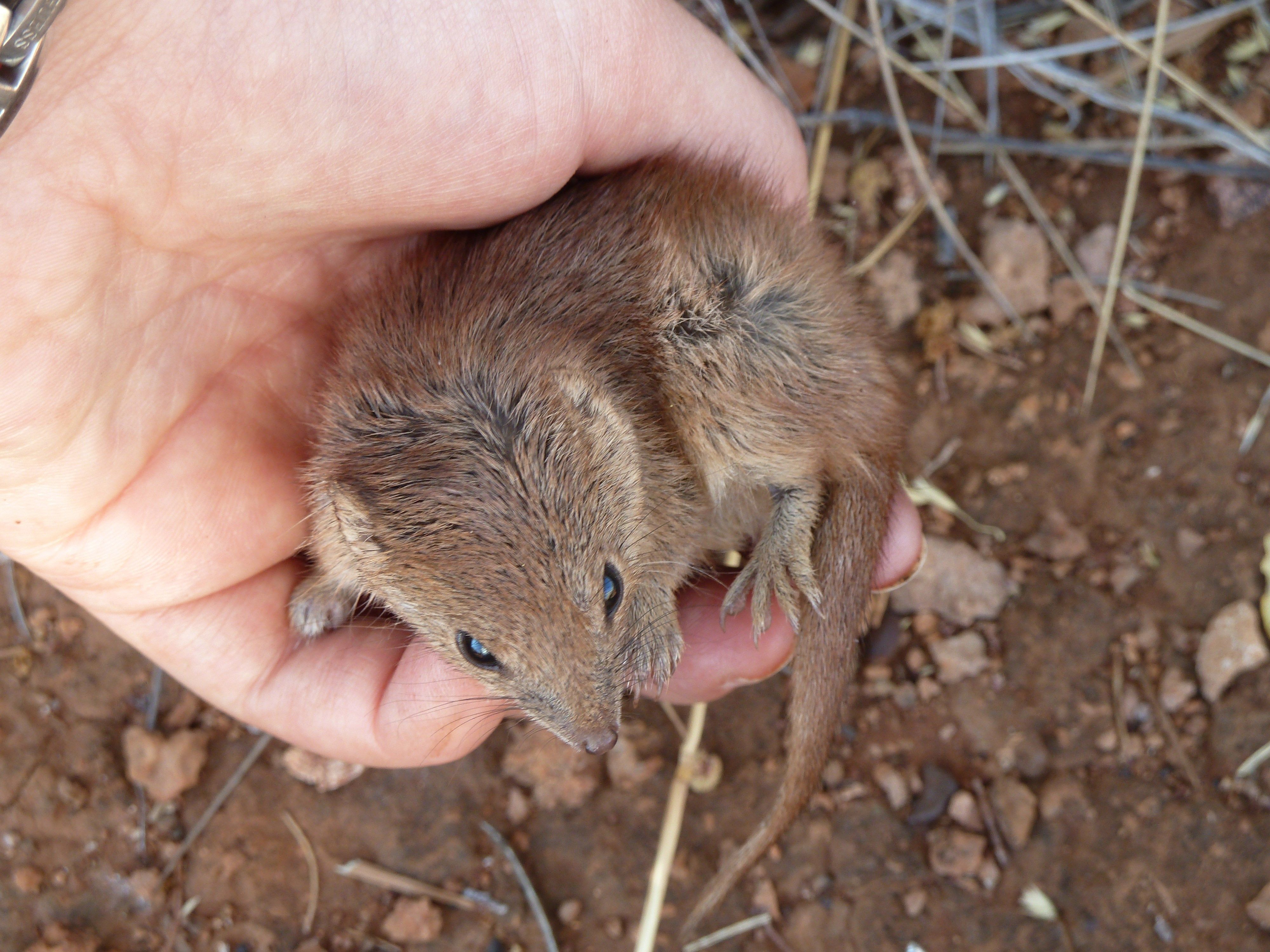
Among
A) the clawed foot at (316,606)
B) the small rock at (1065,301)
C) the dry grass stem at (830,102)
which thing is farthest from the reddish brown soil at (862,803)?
the dry grass stem at (830,102)

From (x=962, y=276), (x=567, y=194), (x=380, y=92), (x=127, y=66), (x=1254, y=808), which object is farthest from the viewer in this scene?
(x=962, y=276)

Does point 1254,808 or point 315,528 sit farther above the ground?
point 315,528

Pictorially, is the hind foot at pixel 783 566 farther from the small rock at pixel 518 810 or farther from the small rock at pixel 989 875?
the small rock at pixel 989 875

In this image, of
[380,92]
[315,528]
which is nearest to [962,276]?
[380,92]

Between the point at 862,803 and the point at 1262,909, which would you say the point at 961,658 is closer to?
the point at 862,803

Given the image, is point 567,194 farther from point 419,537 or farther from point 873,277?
point 873,277

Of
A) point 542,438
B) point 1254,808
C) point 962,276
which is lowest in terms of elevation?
point 1254,808
